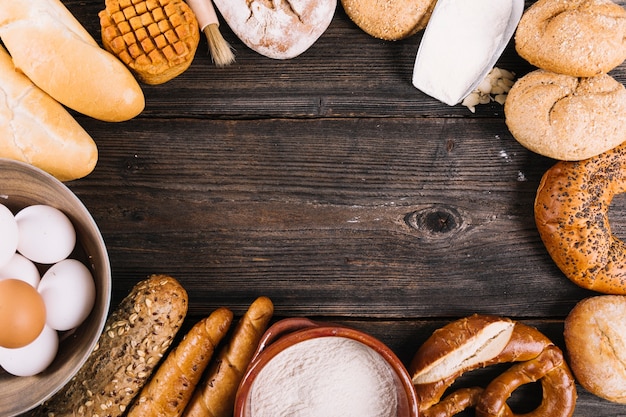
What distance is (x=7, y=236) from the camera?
101 centimetres

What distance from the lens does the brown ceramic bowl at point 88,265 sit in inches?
41.8

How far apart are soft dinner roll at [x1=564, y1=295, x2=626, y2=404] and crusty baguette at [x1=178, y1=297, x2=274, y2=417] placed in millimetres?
717

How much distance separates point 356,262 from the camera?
133 cm

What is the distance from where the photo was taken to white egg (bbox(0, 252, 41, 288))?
1055mm

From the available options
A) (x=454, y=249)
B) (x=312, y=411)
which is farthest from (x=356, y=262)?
(x=312, y=411)

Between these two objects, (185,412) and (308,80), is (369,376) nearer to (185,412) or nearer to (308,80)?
(185,412)

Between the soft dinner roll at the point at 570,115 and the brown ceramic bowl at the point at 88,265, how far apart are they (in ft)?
2.97

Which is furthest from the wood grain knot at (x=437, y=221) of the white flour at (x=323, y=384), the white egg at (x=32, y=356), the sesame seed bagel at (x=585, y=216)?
the white egg at (x=32, y=356)

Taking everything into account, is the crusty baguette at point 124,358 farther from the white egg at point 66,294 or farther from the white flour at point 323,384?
the white flour at point 323,384

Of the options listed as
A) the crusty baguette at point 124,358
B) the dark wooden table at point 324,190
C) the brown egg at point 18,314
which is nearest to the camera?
the brown egg at point 18,314

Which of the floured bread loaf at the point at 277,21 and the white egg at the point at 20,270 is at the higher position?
the floured bread loaf at the point at 277,21

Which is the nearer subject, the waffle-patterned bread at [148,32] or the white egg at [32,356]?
the white egg at [32,356]

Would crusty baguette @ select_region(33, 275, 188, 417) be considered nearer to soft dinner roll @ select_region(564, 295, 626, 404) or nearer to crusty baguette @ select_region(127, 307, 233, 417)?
crusty baguette @ select_region(127, 307, 233, 417)

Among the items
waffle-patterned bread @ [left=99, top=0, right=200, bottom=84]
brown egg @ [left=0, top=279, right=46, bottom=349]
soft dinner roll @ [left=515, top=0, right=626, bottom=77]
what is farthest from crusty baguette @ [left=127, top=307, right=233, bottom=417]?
soft dinner roll @ [left=515, top=0, right=626, bottom=77]
